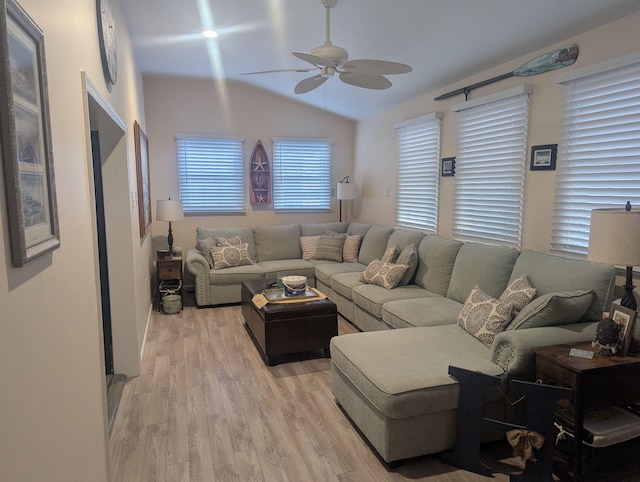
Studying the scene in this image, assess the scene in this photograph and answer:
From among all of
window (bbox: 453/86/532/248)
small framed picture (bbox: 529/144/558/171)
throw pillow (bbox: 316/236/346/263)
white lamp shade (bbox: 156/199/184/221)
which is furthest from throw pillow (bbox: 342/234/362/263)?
small framed picture (bbox: 529/144/558/171)

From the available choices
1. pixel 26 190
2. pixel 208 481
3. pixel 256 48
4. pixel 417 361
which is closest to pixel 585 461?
pixel 417 361

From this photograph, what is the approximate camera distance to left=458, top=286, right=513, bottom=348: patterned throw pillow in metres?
2.65

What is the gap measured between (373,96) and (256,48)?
158 centimetres

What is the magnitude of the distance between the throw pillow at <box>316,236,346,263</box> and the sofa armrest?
10.7 ft

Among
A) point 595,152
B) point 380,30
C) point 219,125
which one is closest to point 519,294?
point 595,152

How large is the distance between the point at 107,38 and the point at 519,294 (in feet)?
9.90

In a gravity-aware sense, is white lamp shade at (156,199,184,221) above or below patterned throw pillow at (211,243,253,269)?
above

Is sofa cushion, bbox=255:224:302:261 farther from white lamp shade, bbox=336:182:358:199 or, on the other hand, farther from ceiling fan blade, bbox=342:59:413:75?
ceiling fan blade, bbox=342:59:413:75

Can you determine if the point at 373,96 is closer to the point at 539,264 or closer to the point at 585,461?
the point at 539,264

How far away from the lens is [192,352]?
3.71 metres

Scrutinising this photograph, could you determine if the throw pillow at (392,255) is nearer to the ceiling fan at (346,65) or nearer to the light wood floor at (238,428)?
the light wood floor at (238,428)

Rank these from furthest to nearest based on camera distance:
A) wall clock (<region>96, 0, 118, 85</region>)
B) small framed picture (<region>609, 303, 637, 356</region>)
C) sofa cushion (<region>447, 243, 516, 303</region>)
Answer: sofa cushion (<region>447, 243, 516, 303</region>)
wall clock (<region>96, 0, 118, 85</region>)
small framed picture (<region>609, 303, 637, 356</region>)

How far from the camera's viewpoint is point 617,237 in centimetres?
207

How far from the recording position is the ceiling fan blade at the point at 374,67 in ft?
8.84
